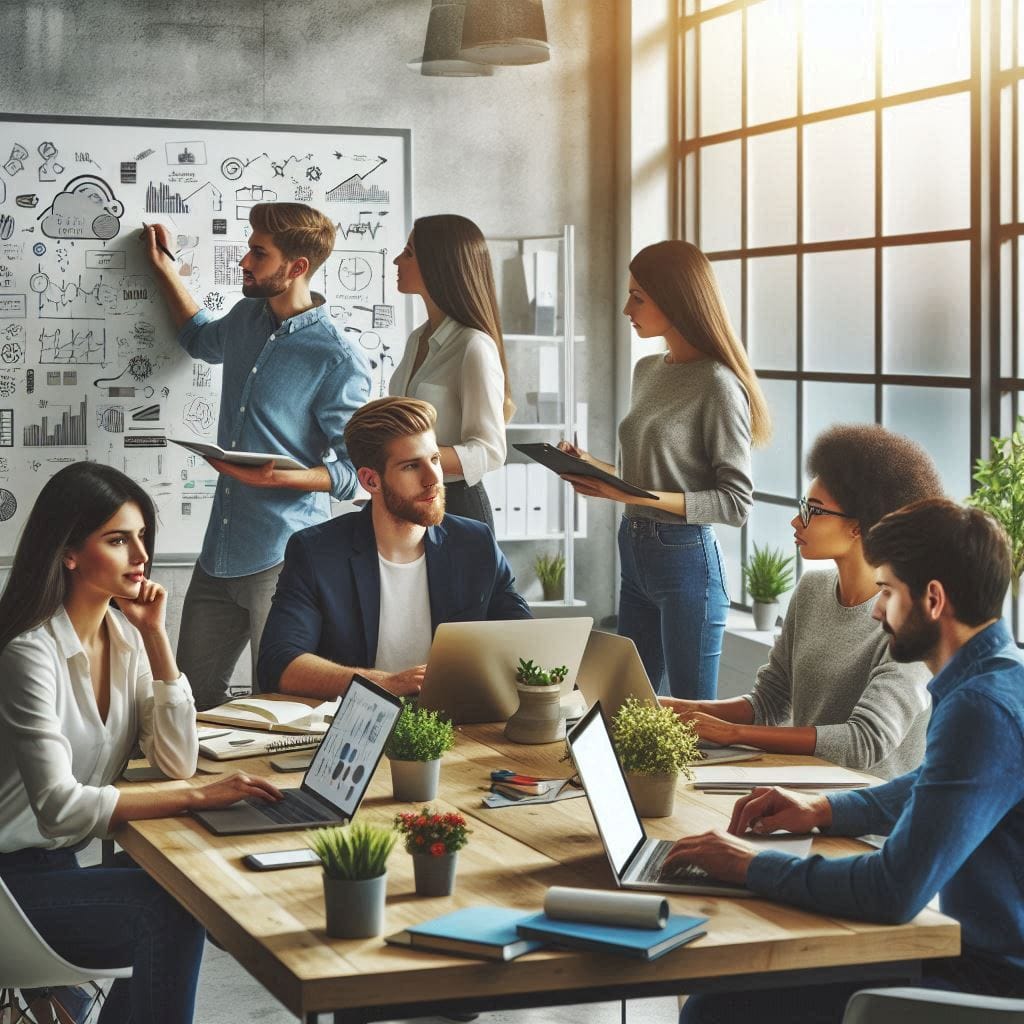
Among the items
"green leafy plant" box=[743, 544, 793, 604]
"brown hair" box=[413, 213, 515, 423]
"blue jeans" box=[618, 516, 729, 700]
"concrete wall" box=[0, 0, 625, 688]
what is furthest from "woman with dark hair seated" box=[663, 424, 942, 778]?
"concrete wall" box=[0, 0, 625, 688]

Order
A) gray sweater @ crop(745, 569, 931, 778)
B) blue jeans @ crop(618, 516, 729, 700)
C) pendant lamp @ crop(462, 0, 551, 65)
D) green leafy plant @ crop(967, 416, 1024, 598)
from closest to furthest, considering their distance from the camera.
Answer: gray sweater @ crop(745, 569, 931, 778) → green leafy plant @ crop(967, 416, 1024, 598) → blue jeans @ crop(618, 516, 729, 700) → pendant lamp @ crop(462, 0, 551, 65)

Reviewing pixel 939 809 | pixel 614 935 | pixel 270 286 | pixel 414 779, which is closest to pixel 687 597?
pixel 270 286

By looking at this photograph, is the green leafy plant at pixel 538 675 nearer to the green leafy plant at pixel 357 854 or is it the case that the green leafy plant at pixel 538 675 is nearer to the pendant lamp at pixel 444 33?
the green leafy plant at pixel 357 854

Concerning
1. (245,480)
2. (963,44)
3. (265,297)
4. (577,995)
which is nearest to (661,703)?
(577,995)

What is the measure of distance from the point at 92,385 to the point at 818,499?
10.2ft

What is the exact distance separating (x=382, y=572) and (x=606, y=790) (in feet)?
3.92

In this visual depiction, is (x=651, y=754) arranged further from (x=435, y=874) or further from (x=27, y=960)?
A: (x=27, y=960)

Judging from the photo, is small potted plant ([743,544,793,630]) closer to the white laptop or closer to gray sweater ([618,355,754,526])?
gray sweater ([618,355,754,526])

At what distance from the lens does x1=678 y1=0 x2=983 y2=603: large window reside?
4.26 m

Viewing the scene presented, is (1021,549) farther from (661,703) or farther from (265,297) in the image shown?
(265,297)

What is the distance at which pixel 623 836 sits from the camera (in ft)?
6.52

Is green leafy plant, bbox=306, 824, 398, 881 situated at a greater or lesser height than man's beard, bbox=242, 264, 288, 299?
lesser

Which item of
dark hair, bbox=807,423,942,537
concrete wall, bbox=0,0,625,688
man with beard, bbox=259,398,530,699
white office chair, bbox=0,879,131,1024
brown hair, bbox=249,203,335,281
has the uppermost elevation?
concrete wall, bbox=0,0,625,688

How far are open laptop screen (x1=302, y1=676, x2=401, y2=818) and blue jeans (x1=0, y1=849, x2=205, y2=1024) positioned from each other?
28 centimetres
